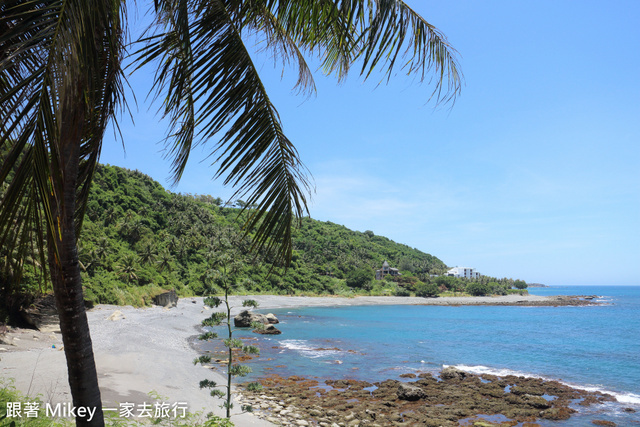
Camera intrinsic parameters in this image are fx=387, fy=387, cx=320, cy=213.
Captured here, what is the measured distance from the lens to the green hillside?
117ft

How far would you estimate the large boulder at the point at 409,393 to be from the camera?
43.2 feet

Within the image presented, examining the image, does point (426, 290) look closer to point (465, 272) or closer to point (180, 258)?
point (465, 272)

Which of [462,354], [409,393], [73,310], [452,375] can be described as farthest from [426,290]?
[73,310]

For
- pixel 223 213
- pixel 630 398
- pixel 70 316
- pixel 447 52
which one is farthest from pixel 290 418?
pixel 223 213

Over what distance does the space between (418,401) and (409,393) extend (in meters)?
0.37

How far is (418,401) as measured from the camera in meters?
13.0

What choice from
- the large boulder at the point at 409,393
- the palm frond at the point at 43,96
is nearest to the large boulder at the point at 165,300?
the large boulder at the point at 409,393

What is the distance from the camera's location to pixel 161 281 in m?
43.2

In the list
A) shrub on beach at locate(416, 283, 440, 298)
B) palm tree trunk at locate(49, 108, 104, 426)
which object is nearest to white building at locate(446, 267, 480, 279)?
shrub on beach at locate(416, 283, 440, 298)

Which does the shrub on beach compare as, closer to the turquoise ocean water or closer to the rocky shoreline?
the turquoise ocean water

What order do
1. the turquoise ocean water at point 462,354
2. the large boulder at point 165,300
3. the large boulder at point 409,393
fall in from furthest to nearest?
the large boulder at point 165,300, the turquoise ocean water at point 462,354, the large boulder at point 409,393

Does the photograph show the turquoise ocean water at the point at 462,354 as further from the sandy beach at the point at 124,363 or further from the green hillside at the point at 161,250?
the green hillside at the point at 161,250

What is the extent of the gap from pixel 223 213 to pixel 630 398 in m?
73.9

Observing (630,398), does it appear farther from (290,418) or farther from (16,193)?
(16,193)
